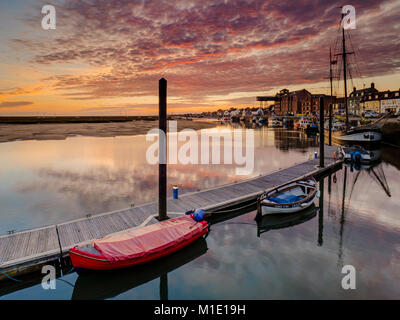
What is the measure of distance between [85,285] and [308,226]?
13129 mm

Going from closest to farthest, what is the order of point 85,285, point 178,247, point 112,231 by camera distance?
point 85,285 < point 178,247 < point 112,231

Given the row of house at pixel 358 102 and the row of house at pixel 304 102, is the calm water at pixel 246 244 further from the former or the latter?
the row of house at pixel 304 102

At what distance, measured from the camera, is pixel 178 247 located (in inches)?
466

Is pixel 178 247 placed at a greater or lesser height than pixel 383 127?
lesser

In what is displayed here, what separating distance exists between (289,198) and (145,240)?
11206 mm

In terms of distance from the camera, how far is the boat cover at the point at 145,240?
10156 mm

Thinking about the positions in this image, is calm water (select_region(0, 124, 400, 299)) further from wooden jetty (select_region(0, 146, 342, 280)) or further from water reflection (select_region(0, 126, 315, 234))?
wooden jetty (select_region(0, 146, 342, 280))

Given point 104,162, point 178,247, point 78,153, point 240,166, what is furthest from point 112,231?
point 78,153

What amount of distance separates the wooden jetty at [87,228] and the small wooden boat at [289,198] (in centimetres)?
201

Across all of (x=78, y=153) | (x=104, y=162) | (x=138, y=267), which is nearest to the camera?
(x=138, y=267)

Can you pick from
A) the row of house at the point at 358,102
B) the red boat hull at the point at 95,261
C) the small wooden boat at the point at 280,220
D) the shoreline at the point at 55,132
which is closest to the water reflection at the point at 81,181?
the red boat hull at the point at 95,261
